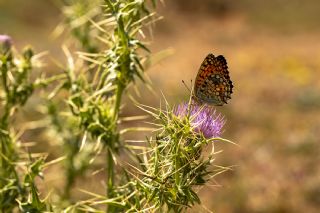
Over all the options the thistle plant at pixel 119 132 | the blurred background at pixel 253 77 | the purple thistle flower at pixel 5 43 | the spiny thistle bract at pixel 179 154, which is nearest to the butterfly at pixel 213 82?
the thistle plant at pixel 119 132

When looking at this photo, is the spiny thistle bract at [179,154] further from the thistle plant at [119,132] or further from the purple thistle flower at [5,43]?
the purple thistle flower at [5,43]

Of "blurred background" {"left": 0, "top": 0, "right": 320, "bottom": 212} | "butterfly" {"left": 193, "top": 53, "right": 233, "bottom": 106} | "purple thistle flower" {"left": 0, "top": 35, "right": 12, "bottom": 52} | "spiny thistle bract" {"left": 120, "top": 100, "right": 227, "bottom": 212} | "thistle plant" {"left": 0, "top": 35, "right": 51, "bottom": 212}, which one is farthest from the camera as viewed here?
"blurred background" {"left": 0, "top": 0, "right": 320, "bottom": 212}

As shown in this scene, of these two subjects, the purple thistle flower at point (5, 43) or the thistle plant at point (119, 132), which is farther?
the purple thistle flower at point (5, 43)

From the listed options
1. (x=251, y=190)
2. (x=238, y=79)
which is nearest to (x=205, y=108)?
(x=251, y=190)

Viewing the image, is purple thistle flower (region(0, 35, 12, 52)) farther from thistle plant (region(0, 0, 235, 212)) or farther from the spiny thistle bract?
the spiny thistle bract

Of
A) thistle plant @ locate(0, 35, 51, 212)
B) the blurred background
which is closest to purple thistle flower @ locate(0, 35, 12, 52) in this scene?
thistle plant @ locate(0, 35, 51, 212)

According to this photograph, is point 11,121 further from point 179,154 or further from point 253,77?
point 253,77
